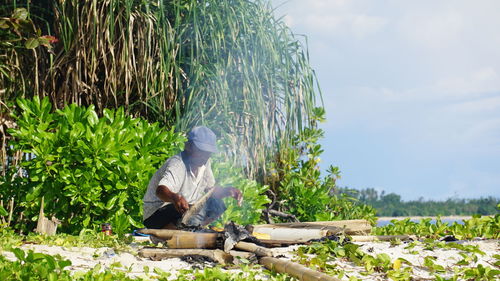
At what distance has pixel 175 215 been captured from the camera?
5230mm

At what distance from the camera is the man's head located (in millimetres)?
5000

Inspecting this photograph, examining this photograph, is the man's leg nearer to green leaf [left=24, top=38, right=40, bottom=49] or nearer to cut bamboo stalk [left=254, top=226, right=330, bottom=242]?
cut bamboo stalk [left=254, top=226, right=330, bottom=242]

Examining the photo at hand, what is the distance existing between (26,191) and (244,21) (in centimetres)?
323

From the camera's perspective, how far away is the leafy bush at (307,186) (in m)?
7.56

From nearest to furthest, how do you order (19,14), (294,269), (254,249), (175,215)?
(294,269)
(254,249)
(175,215)
(19,14)

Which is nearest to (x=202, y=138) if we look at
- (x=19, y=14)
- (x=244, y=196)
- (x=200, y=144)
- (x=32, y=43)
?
(x=200, y=144)

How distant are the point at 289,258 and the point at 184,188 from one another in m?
1.59

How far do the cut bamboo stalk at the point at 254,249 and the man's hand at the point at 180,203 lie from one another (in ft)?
2.63

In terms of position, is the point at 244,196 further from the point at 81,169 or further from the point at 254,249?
the point at 254,249

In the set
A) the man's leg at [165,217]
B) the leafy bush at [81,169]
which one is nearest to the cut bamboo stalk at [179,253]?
the man's leg at [165,217]

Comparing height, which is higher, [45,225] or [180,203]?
[180,203]

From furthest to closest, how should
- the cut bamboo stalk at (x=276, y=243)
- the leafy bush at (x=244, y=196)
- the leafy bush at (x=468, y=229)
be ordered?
the leafy bush at (x=244, y=196)
the leafy bush at (x=468, y=229)
the cut bamboo stalk at (x=276, y=243)

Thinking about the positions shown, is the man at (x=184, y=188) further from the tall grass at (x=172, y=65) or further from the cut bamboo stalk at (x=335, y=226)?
the tall grass at (x=172, y=65)

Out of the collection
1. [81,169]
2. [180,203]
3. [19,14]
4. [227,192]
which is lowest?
[180,203]
